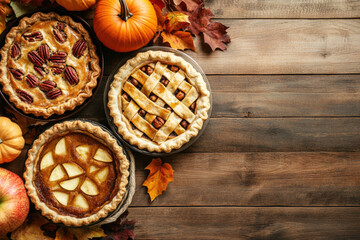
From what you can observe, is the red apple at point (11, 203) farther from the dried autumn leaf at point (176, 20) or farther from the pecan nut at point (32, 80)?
the dried autumn leaf at point (176, 20)

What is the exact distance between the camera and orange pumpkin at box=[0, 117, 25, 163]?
7.14ft

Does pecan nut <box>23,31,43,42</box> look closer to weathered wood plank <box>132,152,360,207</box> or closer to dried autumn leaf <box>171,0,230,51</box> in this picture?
dried autumn leaf <box>171,0,230,51</box>

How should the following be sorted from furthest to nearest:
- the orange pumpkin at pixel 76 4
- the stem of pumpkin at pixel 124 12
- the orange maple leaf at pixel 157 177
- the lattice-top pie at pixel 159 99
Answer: the orange maple leaf at pixel 157 177
the lattice-top pie at pixel 159 99
the orange pumpkin at pixel 76 4
the stem of pumpkin at pixel 124 12

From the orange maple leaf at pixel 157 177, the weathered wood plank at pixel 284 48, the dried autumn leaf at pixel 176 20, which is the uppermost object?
the dried autumn leaf at pixel 176 20

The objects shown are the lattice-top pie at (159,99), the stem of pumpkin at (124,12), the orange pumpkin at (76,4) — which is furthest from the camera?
the lattice-top pie at (159,99)

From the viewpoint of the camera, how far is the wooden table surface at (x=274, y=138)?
244cm

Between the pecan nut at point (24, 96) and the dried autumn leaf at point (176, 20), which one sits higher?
the dried autumn leaf at point (176, 20)

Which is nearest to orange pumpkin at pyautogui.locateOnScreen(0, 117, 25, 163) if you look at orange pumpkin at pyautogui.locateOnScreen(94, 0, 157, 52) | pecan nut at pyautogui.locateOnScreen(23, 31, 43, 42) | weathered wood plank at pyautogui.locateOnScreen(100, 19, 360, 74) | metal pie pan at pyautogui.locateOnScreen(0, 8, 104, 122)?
metal pie pan at pyautogui.locateOnScreen(0, 8, 104, 122)

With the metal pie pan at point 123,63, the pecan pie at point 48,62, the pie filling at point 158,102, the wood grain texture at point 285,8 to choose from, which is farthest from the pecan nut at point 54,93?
the wood grain texture at point 285,8

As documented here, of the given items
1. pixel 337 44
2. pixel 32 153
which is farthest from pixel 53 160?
pixel 337 44

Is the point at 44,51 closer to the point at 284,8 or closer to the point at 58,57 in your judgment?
the point at 58,57

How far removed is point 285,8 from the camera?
2.43 m

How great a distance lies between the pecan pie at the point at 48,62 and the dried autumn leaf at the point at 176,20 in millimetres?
559

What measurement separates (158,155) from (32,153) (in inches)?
33.4
